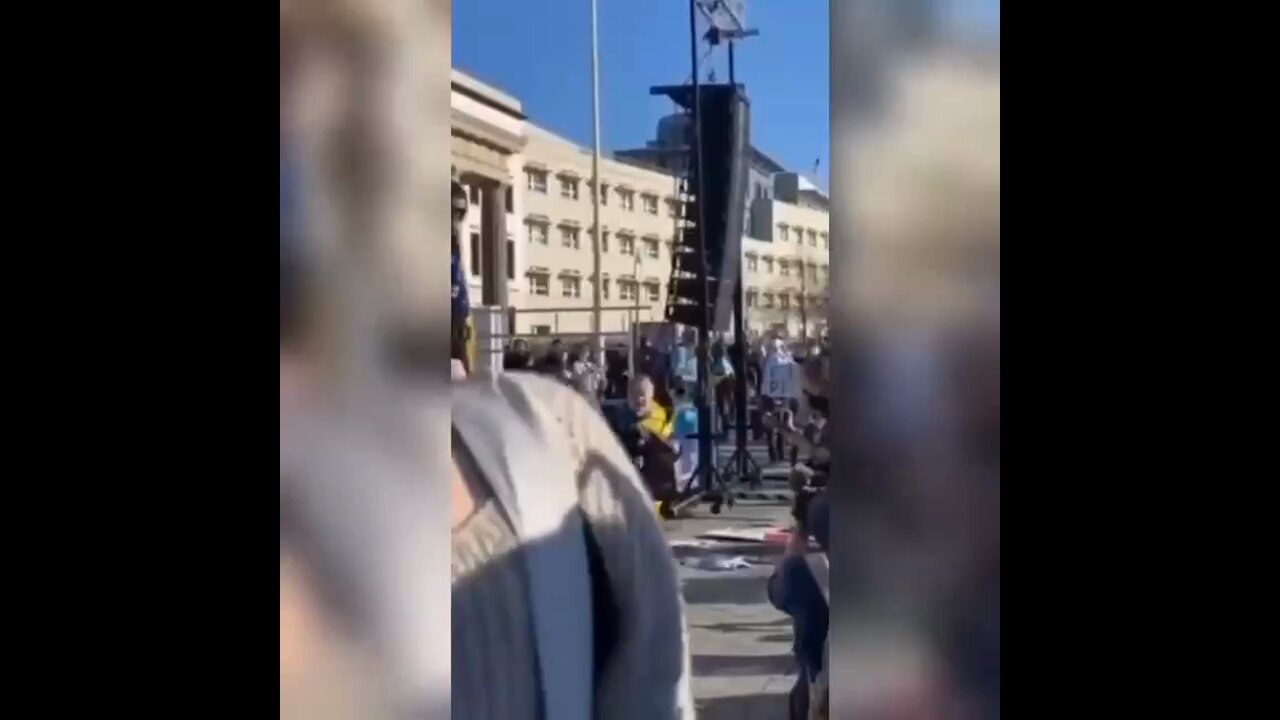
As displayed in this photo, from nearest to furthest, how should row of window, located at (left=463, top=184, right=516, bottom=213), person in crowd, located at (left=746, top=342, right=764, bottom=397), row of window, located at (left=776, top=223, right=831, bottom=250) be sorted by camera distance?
row of window, located at (left=776, top=223, right=831, bottom=250) < person in crowd, located at (left=746, top=342, right=764, bottom=397) < row of window, located at (left=463, top=184, right=516, bottom=213)

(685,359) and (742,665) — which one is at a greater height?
(685,359)

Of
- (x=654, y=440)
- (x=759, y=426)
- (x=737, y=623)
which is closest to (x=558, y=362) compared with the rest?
(x=654, y=440)

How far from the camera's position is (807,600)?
4.59ft

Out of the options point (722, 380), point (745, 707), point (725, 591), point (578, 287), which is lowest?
point (745, 707)

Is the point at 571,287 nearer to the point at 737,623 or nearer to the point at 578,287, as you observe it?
the point at 578,287

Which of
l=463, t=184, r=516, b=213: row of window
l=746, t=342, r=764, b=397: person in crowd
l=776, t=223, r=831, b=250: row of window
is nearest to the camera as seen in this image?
l=776, t=223, r=831, b=250: row of window

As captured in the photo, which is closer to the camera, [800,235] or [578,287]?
[800,235]

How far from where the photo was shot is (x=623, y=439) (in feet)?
5.02

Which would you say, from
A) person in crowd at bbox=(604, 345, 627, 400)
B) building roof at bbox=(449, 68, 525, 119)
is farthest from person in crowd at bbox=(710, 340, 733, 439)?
building roof at bbox=(449, 68, 525, 119)

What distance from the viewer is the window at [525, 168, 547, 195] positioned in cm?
157

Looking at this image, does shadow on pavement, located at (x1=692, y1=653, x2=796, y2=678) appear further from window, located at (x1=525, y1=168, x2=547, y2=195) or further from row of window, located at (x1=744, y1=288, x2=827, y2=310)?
window, located at (x1=525, y1=168, x2=547, y2=195)

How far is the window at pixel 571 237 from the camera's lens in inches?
62.3

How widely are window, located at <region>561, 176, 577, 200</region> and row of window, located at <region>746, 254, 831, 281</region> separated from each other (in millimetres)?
232
